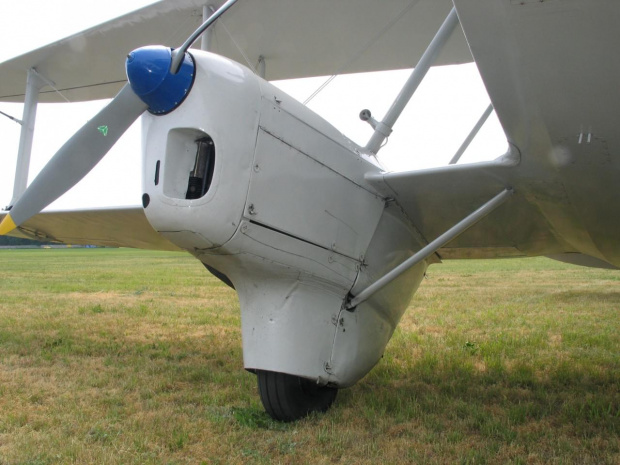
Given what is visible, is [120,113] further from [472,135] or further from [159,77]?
[472,135]

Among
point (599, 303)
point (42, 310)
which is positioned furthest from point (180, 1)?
point (599, 303)

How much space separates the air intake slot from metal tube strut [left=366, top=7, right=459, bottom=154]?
1335 mm

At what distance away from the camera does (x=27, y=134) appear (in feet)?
18.6

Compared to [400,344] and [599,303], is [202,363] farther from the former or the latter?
[599,303]

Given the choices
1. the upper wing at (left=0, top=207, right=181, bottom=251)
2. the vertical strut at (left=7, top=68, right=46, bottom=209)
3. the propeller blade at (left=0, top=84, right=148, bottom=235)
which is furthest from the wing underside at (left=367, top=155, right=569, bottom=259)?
the vertical strut at (left=7, top=68, right=46, bottom=209)

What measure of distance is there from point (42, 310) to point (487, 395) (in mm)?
7123

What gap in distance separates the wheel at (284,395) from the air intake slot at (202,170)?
4.16 feet

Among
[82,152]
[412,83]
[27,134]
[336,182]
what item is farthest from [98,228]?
[412,83]

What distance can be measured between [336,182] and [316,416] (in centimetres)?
158

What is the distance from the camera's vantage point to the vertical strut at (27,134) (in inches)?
221

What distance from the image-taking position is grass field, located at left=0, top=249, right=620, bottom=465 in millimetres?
2850

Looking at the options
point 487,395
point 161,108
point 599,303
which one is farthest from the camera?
point 599,303

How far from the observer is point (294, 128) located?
3072mm

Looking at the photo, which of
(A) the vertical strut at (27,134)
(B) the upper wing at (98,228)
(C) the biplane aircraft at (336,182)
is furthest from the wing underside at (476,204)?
(A) the vertical strut at (27,134)
